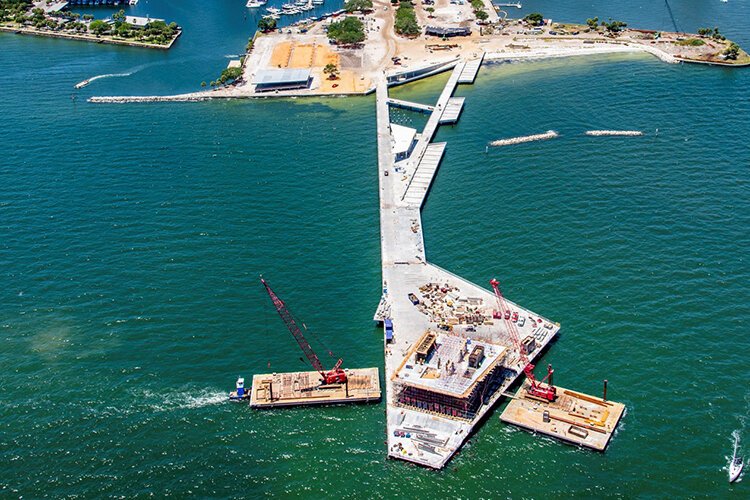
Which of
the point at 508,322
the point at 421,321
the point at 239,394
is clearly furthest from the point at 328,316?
the point at 508,322

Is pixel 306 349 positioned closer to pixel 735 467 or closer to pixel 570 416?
pixel 570 416

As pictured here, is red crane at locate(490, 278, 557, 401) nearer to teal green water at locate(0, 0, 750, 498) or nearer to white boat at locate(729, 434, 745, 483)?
teal green water at locate(0, 0, 750, 498)

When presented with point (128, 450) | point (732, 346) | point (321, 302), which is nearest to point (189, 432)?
point (128, 450)

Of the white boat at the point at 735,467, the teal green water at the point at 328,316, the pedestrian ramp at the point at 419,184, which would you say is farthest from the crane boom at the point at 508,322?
the pedestrian ramp at the point at 419,184

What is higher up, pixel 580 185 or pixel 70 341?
pixel 580 185

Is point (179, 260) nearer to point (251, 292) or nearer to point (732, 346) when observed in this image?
point (251, 292)
